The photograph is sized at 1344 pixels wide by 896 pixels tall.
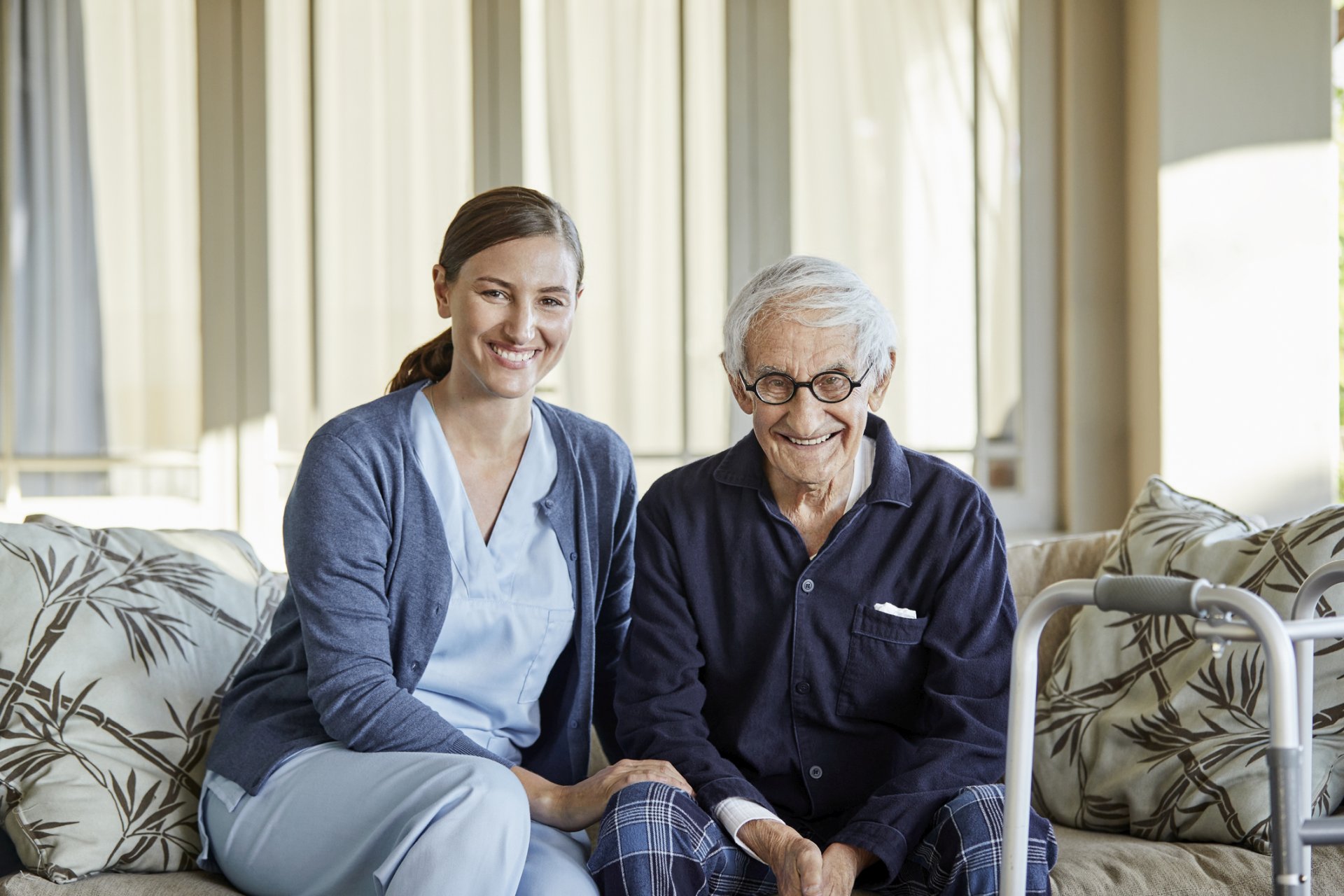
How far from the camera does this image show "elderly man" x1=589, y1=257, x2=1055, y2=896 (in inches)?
58.8

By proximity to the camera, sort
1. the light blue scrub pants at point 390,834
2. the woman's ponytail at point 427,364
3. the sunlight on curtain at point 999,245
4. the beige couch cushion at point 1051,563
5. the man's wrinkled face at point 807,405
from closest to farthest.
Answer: the light blue scrub pants at point 390,834, the man's wrinkled face at point 807,405, the woman's ponytail at point 427,364, the beige couch cushion at point 1051,563, the sunlight on curtain at point 999,245

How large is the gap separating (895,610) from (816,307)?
0.43 m

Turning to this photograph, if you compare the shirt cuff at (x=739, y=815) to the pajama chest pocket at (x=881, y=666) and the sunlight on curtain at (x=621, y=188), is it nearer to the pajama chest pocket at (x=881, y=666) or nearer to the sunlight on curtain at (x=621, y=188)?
the pajama chest pocket at (x=881, y=666)

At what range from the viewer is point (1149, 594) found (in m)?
0.97

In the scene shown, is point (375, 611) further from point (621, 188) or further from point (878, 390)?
point (621, 188)

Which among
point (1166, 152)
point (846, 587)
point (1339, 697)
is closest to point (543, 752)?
point (846, 587)

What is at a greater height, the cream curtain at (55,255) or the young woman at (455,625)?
the cream curtain at (55,255)

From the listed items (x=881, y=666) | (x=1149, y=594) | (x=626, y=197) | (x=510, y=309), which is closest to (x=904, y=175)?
(x=626, y=197)

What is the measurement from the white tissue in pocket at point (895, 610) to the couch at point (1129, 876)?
0.39 m

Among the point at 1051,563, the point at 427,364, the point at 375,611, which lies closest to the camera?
the point at 375,611

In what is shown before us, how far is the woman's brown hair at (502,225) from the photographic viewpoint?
65.6 inches

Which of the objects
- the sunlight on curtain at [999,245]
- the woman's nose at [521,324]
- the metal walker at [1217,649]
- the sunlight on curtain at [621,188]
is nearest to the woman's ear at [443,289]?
the woman's nose at [521,324]

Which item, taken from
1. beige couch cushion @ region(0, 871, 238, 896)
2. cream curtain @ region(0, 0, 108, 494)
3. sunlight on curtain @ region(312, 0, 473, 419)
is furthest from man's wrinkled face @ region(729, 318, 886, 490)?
cream curtain @ region(0, 0, 108, 494)

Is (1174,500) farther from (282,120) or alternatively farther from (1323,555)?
(282,120)
